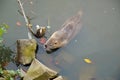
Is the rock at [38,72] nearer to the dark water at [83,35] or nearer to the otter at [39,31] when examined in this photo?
the dark water at [83,35]

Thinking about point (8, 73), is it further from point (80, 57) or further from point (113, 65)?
point (113, 65)

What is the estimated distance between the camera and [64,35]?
4883 mm

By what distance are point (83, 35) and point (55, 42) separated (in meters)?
0.63

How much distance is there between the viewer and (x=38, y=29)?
4.89m

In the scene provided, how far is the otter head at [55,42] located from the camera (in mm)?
4773

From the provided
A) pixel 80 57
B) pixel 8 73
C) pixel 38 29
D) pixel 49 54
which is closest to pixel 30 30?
pixel 38 29

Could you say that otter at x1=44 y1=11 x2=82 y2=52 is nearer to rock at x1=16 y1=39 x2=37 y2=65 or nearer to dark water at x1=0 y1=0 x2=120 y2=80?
dark water at x1=0 y1=0 x2=120 y2=80

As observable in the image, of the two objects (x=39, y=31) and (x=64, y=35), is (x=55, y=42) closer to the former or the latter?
(x=64, y=35)

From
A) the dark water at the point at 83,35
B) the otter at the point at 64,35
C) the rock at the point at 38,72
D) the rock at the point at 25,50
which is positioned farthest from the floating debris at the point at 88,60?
the rock at the point at 25,50

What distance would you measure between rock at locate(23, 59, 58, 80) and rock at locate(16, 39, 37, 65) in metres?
0.21

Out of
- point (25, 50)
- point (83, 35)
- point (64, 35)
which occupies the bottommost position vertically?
point (25, 50)

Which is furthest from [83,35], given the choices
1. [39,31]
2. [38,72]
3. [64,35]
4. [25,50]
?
[38,72]

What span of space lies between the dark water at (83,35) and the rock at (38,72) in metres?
0.26

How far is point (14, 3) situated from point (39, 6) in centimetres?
49
